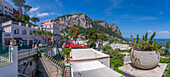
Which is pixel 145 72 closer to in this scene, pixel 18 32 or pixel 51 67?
pixel 51 67

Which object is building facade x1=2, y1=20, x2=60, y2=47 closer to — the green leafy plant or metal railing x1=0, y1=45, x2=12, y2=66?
metal railing x1=0, y1=45, x2=12, y2=66

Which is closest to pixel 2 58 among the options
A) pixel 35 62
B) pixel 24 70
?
pixel 24 70

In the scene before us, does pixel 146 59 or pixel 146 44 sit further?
pixel 146 44

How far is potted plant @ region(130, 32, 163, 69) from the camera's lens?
5223 millimetres

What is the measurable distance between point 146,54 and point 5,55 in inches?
387

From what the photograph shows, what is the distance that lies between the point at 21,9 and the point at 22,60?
155 feet

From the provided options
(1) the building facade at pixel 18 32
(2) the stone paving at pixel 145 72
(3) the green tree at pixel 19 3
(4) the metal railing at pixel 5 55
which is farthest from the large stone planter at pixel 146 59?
(3) the green tree at pixel 19 3

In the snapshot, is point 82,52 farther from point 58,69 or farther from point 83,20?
point 83,20

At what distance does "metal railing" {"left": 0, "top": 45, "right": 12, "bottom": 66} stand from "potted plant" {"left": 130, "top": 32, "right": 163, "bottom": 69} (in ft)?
29.9

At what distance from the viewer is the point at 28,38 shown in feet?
67.2

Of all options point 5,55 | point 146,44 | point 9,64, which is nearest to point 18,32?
point 5,55

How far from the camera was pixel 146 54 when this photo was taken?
17.2 feet

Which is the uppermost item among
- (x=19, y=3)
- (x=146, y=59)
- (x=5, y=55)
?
(x=19, y=3)

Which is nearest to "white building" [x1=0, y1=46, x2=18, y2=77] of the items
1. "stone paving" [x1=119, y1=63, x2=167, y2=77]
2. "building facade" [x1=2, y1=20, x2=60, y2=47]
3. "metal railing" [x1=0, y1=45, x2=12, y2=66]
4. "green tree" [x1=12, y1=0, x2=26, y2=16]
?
"metal railing" [x1=0, y1=45, x2=12, y2=66]
